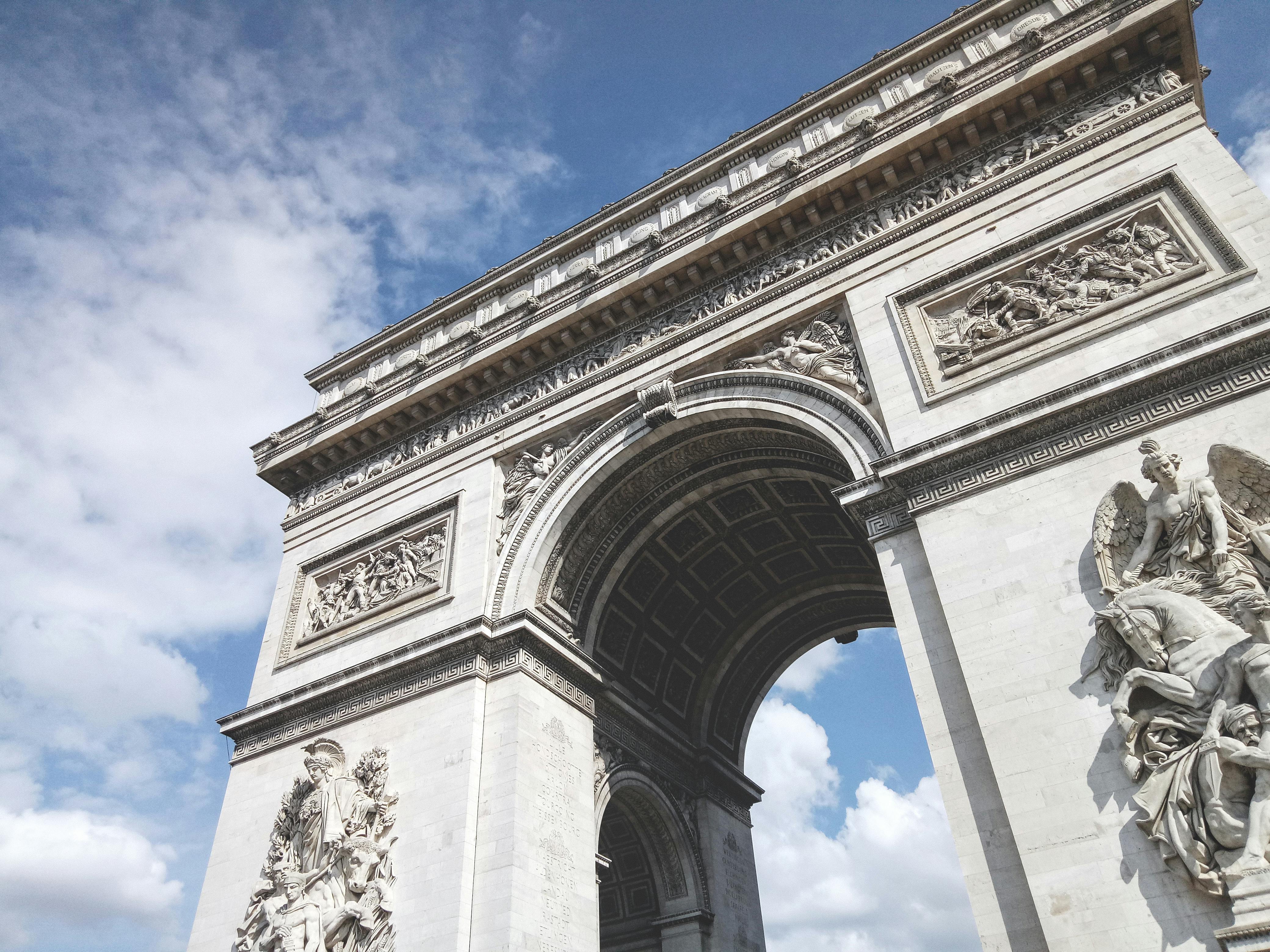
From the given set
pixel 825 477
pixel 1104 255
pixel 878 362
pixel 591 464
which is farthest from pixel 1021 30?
pixel 591 464

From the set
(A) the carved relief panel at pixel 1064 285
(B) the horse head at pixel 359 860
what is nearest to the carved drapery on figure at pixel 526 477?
(B) the horse head at pixel 359 860

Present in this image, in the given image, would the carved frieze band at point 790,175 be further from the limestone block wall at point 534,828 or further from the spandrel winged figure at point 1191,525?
the limestone block wall at point 534,828

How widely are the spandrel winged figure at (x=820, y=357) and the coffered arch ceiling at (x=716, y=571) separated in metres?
0.89

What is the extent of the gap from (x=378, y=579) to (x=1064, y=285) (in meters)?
12.3

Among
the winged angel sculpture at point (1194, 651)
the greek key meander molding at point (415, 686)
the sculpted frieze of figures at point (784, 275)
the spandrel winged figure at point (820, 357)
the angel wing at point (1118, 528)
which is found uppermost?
the sculpted frieze of figures at point (784, 275)

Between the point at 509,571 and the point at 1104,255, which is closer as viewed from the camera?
the point at 1104,255

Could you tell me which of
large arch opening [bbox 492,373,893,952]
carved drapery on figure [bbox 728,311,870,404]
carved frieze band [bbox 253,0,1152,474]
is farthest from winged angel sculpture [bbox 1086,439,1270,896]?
carved frieze band [bbox 253,0,1152,474]

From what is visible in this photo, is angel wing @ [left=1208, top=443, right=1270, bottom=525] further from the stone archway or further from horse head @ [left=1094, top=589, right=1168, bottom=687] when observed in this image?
the stone archway

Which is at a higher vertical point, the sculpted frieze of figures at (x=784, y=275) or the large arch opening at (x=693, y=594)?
the sculpted frieze of figures at (x=784, y=275)

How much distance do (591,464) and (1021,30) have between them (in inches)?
409

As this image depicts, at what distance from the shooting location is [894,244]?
1409 centimetres

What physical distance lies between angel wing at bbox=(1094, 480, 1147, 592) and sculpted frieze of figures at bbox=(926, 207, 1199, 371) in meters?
2.80

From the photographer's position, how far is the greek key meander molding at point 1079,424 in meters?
10.1

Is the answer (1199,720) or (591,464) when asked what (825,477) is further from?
(1199,720)
